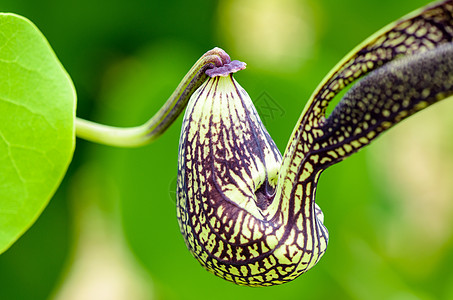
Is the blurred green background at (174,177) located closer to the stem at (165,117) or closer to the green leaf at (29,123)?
the stem at (165,117)

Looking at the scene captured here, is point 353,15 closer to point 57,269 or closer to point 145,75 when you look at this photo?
point 145,75

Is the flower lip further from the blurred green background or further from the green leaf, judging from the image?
the blurred green background

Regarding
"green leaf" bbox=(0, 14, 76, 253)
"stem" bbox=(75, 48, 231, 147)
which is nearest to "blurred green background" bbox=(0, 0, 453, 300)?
"stem" bbox=(75, 48, 231, 147)

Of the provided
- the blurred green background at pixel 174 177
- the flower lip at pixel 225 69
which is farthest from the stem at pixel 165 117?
the blurred green background at pixel 174 177

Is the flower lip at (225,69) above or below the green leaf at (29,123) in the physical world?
above

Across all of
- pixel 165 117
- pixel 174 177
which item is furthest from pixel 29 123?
pixel 174 177
